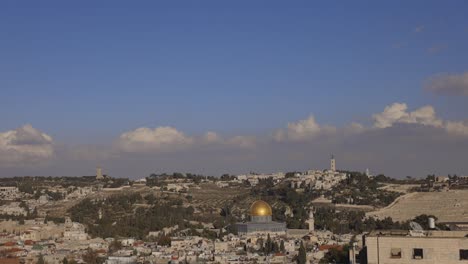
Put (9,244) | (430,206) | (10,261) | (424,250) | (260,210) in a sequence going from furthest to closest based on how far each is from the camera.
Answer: (430,206)
(260,210)
(9,244)
(10,261)
(424,250)

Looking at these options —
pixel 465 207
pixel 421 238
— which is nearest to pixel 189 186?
pixel 465 207

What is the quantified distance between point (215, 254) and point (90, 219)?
3868 centimetres

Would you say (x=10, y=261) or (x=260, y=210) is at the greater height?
(x=260, y=210)

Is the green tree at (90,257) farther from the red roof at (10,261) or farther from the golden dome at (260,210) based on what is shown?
the golden dome at (260,210)

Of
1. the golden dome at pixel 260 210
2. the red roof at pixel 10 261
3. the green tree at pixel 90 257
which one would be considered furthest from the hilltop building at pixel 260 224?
the red roof at pixel 10 261

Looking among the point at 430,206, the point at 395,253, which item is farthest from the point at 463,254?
the point at 430,206

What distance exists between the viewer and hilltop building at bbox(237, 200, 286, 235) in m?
69.8

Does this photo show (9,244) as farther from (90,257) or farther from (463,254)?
(463,254)

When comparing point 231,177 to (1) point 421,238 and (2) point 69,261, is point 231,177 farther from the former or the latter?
(1) point 421,238

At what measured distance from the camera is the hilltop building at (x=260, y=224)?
6975 centimetres

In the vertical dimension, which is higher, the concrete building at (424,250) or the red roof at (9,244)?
the concrete building at (424,250)

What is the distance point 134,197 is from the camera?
99.1 metres

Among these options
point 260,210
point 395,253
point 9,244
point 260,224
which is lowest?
point 9,244

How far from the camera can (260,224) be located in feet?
231
